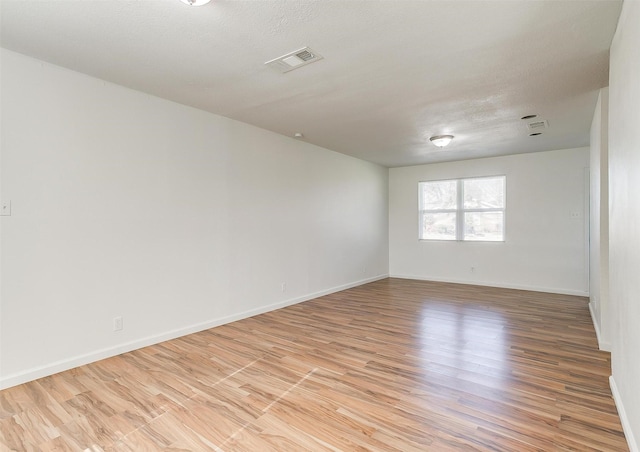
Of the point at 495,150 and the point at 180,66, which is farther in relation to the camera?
the point at 495,150

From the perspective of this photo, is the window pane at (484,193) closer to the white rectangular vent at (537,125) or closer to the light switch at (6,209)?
the white rectangular vent at (537,125)

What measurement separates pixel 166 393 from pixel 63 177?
189cm

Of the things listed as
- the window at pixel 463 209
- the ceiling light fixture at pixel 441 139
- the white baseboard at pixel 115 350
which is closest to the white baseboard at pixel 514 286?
the window at pixel 463 209

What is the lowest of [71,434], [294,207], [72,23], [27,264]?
[71,434]

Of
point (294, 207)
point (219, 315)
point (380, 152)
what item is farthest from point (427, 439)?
point (380, 152)

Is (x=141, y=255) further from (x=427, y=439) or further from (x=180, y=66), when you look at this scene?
(x=427, y=439)

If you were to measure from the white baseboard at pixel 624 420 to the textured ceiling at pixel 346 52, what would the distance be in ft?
7.60

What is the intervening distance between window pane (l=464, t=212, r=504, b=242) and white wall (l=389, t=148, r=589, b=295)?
12 cm

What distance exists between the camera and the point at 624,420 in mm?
1902

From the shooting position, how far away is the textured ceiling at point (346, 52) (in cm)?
201

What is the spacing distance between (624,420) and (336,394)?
64.9 inches

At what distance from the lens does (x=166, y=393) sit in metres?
2.37

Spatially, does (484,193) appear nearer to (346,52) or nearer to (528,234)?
(528,234)

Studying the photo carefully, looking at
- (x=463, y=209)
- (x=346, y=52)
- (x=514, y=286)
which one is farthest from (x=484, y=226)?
(x=346, y=52)
